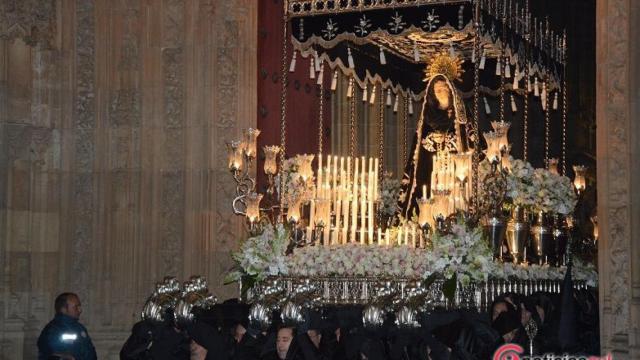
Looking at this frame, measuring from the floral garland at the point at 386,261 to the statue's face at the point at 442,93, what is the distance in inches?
101

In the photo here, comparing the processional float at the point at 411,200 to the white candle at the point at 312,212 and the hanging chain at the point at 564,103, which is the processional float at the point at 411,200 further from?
the hanging chain at the point at 564,103

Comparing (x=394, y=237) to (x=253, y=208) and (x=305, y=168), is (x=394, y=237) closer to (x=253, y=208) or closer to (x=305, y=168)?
(x=305, y=168)

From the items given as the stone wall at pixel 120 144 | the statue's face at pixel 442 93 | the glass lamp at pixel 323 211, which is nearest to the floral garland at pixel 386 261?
the glass lamp at pixel 323 211

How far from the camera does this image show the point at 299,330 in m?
12.1

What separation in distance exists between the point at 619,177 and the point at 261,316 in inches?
147

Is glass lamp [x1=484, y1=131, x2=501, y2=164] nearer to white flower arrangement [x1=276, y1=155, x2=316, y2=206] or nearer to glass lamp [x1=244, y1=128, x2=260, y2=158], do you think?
white flower arrangement [x1=276, y1=155, x2=316, y2=206]

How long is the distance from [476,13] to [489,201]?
2.05m

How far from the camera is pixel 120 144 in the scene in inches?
691

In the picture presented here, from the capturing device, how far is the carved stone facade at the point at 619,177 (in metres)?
13.3

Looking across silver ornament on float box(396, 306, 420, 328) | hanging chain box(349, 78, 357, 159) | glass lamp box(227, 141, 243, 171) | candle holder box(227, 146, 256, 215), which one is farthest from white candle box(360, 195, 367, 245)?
silver ornament on float box(396, 306, 420, 328)

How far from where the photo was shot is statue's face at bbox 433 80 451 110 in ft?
56.6

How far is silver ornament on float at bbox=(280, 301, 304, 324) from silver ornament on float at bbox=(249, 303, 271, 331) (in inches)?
20.9

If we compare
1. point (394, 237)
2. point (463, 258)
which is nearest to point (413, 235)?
point (394, 237)

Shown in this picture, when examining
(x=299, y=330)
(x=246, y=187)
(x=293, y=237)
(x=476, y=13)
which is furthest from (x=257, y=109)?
(x=299, y=330)
